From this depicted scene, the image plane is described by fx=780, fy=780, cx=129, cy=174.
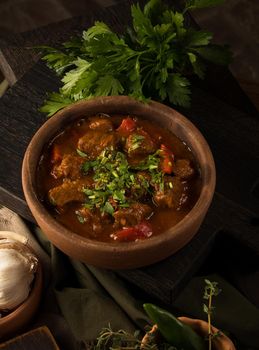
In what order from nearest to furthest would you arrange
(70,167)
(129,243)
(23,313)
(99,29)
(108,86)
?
(129,243) → (70,167) → (23,313) → (108,86) → (99,29)

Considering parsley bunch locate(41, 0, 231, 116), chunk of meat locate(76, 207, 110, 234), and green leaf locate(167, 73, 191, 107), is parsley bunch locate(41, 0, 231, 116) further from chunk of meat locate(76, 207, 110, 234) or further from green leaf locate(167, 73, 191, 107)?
chunk of meat locate(76, 207, 110, 234)

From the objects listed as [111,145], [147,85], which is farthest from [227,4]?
[111,145]

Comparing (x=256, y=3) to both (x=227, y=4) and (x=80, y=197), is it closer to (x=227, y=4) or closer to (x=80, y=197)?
(x=227, y=4)

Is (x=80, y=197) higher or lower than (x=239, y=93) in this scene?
higher

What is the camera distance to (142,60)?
2836 millimetres

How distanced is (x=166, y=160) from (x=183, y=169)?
0.06 m

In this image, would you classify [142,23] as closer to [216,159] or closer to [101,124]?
[101,124]

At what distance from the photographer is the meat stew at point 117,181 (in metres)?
2.49

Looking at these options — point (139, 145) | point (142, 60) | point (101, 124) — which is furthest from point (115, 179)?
point (142, 60)

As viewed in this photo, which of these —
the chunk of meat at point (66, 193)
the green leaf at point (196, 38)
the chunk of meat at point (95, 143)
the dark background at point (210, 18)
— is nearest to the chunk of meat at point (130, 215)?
the chunk of meat at point (66, 193)

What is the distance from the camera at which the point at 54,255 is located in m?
2.82

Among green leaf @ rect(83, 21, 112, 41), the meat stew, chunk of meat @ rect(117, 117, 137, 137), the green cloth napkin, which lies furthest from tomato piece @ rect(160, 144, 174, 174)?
green leaf @ rect(83, 21, 112, 41)

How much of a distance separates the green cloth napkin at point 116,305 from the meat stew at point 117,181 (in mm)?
296

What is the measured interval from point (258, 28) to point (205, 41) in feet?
5.34
